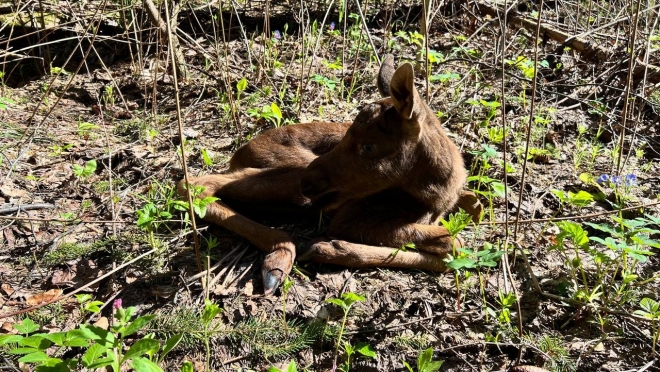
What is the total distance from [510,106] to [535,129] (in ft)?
2.10

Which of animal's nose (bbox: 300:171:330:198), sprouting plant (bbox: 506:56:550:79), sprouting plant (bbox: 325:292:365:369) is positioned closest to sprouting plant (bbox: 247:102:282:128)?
animal's nose (bbox: 300:171:330:198)

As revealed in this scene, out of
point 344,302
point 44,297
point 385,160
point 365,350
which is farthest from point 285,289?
point 44,297

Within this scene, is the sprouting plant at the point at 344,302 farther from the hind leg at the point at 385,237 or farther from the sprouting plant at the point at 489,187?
the sprouting plant at the point at 489,187

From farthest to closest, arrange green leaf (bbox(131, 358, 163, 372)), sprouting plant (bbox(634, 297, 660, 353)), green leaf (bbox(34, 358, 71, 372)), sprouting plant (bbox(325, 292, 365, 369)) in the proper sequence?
1. sprouting plant (bbox(634, 297, 660, 353))
2. sprouting plant (bbox(325, 292, 365, 369))
3. green leaf (bbox(34, 358, 71, 372))
4. green leaf (bbox(131, 358, 163, 372))

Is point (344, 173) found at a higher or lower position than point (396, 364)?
higher

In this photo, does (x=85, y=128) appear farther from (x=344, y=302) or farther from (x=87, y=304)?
(x=344, y=302)

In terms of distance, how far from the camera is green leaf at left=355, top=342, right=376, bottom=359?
12.0 ft

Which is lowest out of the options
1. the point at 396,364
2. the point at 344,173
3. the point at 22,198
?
the point at 396,364

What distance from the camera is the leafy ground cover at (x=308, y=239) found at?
3.83 m

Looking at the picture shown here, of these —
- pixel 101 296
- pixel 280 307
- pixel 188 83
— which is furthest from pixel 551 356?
pixel 188 83

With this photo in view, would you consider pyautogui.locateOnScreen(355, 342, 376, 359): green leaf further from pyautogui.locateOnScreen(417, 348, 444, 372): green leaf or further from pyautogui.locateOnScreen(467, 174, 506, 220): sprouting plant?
pyautogui.locateOnScreen(467, 174, 506, 220): sprouting plant

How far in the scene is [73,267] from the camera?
4.55 meters

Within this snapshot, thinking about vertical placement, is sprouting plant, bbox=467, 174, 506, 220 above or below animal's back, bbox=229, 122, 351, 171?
below

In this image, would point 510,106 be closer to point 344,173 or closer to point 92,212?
point 344,173
